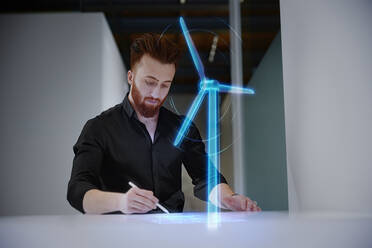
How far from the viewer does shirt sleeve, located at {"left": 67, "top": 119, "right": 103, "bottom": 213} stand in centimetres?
300

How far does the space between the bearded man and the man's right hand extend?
193mm

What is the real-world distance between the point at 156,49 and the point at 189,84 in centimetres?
40

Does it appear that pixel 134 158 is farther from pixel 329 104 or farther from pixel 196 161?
pixel 329 104

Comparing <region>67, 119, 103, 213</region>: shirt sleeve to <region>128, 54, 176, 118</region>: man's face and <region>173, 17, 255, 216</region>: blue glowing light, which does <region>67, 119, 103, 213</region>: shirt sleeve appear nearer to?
<region>128, 54, 176, 118</region>: man's face

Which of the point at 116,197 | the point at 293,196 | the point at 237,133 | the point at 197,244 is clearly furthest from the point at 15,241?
the point at 237,133

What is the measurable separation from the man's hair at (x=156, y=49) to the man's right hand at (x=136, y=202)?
108 cm

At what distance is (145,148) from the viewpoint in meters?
3.17

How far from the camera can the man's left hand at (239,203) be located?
9.61 feet

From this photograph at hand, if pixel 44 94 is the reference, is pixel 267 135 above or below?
below

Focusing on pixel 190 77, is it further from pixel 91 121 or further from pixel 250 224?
pixel 250 224

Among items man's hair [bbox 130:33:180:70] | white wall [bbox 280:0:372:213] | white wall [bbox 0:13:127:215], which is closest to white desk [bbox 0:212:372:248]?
white wall [bbox 280:0:372:213]

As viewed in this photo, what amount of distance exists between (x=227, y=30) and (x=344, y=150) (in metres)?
1.81

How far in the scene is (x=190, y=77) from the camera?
3238 mm

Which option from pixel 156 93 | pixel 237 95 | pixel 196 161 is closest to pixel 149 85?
pixel 156 93
